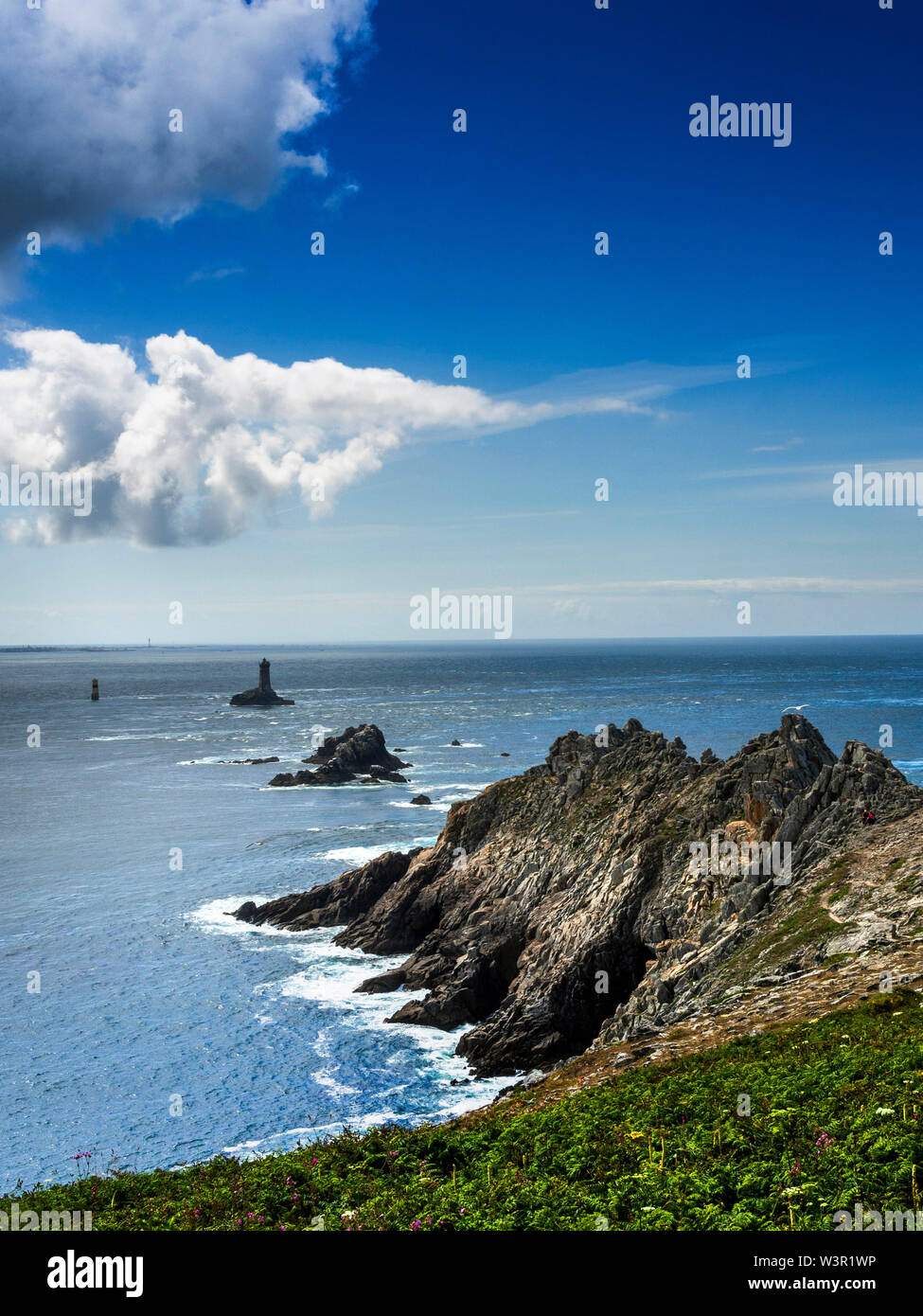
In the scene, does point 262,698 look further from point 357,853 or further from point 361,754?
point 357,853

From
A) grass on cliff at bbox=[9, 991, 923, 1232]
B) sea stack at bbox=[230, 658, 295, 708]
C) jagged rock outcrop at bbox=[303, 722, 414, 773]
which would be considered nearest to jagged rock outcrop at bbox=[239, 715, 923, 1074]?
grass on cliff at bbox=[9, 991, 923, 1232]

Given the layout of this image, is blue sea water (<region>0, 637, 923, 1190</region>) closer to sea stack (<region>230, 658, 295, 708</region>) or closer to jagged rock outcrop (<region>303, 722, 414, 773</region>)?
jagged rock outcrop (<region>303, 722, 414, 773</region>)

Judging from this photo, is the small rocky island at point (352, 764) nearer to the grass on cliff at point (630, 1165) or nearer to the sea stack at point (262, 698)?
the sea stack at point (262, 698)

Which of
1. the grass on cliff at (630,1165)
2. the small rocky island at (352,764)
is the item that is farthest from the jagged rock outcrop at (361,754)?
the grass on cliff at (630,1165)

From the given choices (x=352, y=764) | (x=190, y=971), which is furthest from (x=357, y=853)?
(x=352, y=764)

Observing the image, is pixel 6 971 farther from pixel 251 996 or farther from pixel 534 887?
pixel 534 887
